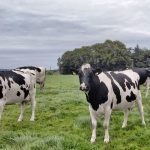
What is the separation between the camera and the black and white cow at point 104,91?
10906 mm

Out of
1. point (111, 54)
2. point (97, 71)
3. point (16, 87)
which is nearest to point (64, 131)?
point (97, 71)

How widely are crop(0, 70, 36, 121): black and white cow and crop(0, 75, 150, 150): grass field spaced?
0.93m

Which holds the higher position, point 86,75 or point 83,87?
point 86,75

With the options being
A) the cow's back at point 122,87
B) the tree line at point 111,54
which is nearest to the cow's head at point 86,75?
the cow's back at point 122,87

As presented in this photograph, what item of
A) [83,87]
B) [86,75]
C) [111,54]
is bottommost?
[111,54]

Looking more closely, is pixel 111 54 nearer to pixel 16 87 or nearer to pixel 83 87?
pixel 16 87

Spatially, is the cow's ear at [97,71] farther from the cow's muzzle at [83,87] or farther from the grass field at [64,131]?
the grass field at [64,131]

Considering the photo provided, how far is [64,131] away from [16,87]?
293cm

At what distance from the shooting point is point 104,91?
1138 centimetres

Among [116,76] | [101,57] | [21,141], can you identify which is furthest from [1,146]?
[101,57]

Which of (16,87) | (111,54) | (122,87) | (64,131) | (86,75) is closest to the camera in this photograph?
(86,75)

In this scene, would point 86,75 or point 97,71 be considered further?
point 97,71

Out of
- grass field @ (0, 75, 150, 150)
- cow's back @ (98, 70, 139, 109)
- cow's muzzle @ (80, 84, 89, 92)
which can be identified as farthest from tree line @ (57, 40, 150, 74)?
cow's muzzle @ (80, 84, 89, 92)

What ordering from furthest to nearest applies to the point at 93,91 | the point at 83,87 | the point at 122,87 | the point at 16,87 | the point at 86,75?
the point at 16,87 → the point at 122,87 → the point at 93,91 → the point at 86,75 → the point at 83,87
